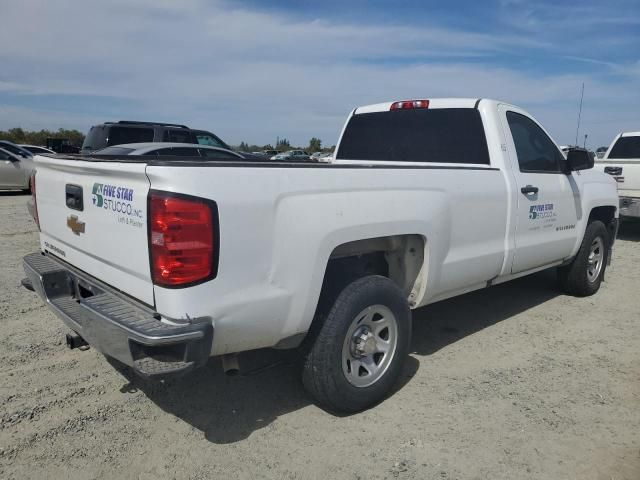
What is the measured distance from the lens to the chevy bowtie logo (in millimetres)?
3035

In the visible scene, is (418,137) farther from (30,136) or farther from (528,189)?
(30,136)

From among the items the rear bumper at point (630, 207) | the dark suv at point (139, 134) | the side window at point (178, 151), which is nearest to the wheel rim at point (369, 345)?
the rear bumper at point (630, 207)

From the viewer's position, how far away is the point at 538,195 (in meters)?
4.52

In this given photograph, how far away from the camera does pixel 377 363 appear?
3.39 meters

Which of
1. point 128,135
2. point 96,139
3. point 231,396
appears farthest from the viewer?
point 128,135

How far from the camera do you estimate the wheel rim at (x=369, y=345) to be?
3.18 meters

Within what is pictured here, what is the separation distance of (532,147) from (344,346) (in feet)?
9.17

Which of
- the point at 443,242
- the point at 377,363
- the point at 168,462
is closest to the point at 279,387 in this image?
the point at 377,363

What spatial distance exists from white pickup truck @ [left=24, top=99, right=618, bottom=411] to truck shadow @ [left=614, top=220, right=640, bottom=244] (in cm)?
676

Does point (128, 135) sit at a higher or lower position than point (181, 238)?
higher

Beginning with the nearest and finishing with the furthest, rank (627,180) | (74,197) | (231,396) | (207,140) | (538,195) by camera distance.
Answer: (74,197)
(231,396)
(538,195)
(627,180)
(207,140)

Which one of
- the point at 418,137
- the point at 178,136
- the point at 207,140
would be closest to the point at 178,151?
the point at 178,136

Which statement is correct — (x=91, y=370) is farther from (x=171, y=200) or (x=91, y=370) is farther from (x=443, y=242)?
(x=443, y=242)

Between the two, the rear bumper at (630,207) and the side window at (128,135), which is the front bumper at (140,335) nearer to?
the rear bumper at (630,207)
